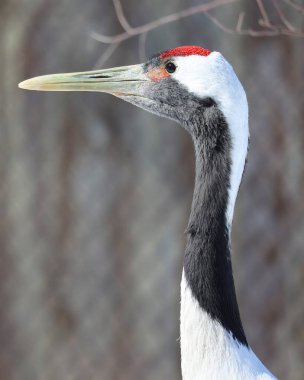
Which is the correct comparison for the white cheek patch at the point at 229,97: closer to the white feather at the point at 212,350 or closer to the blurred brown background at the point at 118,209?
the white feather at the point at 212,350

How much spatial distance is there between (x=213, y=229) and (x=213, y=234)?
11 millimetres

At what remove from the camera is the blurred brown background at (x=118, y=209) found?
423cm

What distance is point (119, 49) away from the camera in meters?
4.20

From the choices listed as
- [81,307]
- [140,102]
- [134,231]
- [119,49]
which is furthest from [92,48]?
[140,102]

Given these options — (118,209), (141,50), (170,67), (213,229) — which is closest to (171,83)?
(170,67)

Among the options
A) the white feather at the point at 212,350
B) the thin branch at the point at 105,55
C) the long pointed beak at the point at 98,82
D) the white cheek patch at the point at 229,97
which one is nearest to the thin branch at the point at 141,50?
the thin branch at the point at 105,55

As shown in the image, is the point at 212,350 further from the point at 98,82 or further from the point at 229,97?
the point at 98,82

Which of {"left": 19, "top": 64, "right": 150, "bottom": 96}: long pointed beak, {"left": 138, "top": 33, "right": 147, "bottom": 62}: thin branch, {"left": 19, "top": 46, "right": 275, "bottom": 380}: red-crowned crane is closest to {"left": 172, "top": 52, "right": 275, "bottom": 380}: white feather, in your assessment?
{"left": 19, "top": 46, "right": 275, "bottom": 380}: red-crowned crane

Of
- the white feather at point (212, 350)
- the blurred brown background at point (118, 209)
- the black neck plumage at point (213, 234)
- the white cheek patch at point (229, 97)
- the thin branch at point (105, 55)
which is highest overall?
the thin branch at point (105, 55)

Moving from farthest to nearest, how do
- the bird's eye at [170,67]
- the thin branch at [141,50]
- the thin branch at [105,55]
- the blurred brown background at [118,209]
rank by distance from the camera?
the blurred brown background at [118,209]
the thin branch at [105,55]
the thin branch at [141,50]
the bird's eye at [170,67]

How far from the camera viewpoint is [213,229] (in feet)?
8.36

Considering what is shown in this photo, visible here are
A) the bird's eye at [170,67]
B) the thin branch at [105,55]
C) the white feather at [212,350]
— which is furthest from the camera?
the thin branch at [105,55]

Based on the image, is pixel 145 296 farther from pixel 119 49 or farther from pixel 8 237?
pixel 119 49

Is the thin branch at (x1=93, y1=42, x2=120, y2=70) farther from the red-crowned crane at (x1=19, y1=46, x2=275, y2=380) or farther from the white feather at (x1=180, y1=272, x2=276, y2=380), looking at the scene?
the white feather at (x1=180, y1=272, x2=276, y2=380)
